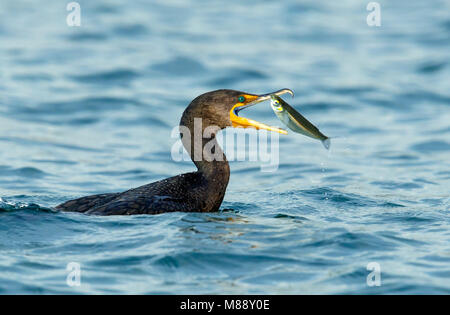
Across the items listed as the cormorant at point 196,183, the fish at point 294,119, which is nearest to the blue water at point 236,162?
the cormorant at point 196,183

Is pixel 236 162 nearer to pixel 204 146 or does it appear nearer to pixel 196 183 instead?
pixel 204 146

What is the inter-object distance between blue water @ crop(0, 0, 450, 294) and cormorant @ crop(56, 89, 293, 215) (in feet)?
0.69

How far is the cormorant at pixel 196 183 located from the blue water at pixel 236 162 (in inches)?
8.2

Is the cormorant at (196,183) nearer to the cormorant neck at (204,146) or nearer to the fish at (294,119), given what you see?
the cormorant neck at (204,146)

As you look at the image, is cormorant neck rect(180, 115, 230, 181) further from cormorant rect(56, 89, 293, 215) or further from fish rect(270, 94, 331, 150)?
fish rect(270, 94, 331, 150)

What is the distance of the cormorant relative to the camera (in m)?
7.90

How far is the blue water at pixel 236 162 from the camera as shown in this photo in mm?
6777

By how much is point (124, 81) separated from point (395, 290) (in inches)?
467

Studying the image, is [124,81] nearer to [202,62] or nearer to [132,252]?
[202,62]

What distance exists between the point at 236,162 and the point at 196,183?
15.0ft

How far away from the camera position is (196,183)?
8.32 metres

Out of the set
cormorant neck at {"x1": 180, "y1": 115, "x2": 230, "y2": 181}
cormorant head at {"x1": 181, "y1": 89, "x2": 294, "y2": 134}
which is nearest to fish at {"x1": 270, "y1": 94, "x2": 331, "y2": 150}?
cormorant head at {"x1": 181, "y1": 89, "x2": 294, "y2": 134}

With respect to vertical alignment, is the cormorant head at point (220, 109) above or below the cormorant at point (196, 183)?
above

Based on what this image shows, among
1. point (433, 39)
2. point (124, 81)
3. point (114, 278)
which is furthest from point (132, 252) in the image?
point (433, 39)
